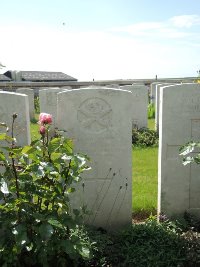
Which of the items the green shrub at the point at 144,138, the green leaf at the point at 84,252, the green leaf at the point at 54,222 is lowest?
the green shrub at the point at 144,138

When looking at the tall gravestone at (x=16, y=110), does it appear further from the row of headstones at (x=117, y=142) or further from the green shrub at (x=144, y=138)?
the green shrub at (x=144, y=138)

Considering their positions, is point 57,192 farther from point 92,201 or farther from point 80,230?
point 92,201

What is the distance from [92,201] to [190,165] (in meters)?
1.28

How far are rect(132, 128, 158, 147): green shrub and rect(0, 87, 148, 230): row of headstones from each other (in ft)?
15.4

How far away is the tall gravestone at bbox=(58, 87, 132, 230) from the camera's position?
390cm

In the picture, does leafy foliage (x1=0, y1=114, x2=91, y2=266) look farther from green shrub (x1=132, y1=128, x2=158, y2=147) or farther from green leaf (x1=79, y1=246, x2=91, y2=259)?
green shrub (x1=132, y1=128, x2=158, y2=147)

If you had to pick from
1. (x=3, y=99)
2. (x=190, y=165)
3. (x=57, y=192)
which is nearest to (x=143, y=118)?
(x=190, y=165)

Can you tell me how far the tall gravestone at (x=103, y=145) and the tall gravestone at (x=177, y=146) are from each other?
44 centimetres

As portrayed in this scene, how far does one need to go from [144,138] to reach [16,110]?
18.6ft

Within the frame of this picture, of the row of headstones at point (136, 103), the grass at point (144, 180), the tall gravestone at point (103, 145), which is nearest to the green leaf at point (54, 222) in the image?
the tall gravestone at point (103, 145)

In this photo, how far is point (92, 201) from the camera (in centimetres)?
415

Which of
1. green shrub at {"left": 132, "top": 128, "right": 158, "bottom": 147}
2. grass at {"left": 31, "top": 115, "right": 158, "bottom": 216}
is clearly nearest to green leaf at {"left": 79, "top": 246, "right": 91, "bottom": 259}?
grass at {"left": 31, "top": 115, "right": 158, "bottom": 216}

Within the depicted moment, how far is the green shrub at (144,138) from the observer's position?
8.86 metres

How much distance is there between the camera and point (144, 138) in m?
8.98
